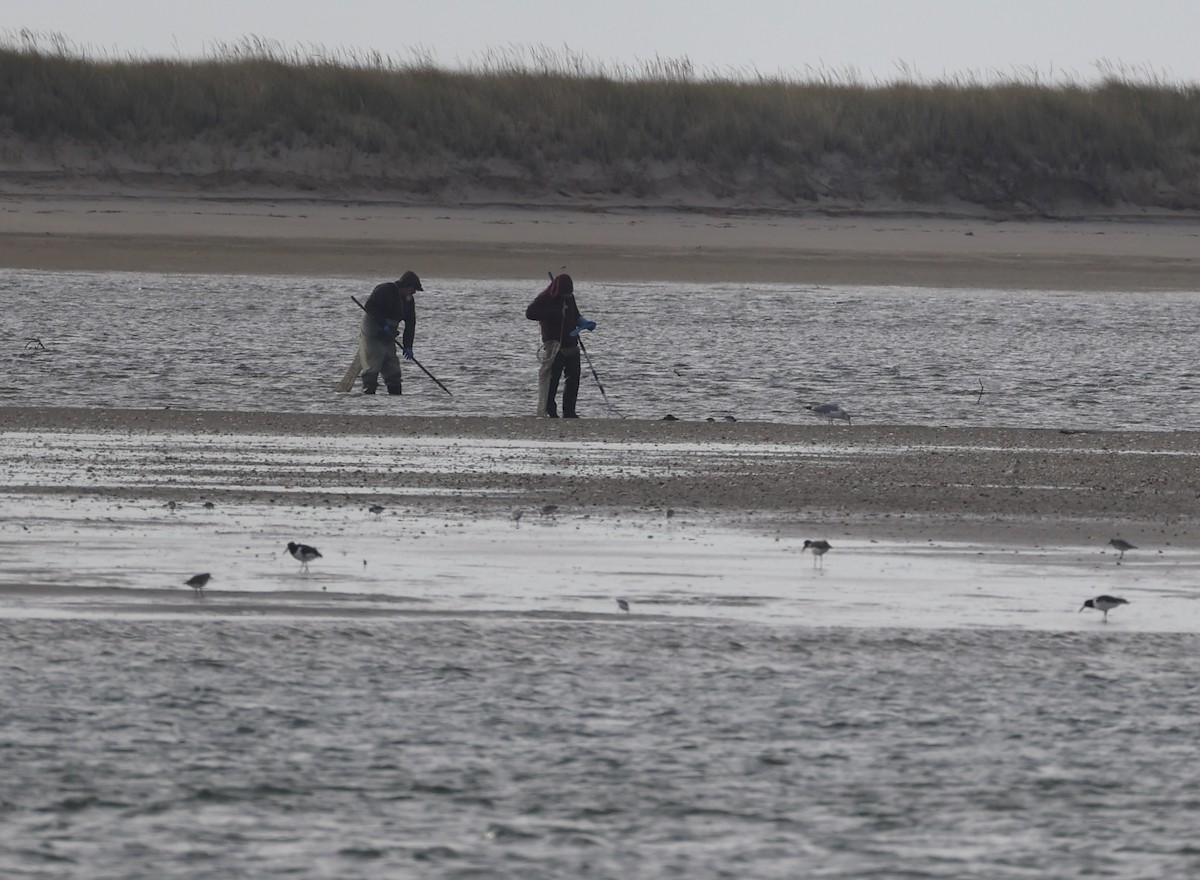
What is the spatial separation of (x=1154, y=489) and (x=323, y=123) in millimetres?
27588

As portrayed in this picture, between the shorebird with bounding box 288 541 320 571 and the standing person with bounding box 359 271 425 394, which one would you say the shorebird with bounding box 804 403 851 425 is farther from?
the shorebird with bounding box 288 541 320 571

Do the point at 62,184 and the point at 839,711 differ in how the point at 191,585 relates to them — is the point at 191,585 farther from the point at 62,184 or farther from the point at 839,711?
the point at 62,184

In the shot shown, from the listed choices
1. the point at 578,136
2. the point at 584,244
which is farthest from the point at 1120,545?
the point at 578,136

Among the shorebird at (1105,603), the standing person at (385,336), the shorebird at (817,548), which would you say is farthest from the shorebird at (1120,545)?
the standing person at (385,336)

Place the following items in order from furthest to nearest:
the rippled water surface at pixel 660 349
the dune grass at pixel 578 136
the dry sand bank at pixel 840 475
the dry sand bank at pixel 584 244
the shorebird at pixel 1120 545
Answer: the dune grass at pixel 578 136 → the dry sand bank at pixel 584 244 → the rippled water surface at pixel 660 349 → the dry sand bank at pixel 840 475 → the shorebird at pixel 1120 545

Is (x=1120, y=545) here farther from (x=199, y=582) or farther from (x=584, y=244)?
(x=584, y=244)

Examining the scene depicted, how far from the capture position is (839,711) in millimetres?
7309

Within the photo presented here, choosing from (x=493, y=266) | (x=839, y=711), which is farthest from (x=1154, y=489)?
(x=493, y=266)

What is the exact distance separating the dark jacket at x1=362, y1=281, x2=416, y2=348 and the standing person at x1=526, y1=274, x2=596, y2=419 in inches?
61.4

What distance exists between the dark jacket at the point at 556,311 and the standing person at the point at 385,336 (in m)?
1.49

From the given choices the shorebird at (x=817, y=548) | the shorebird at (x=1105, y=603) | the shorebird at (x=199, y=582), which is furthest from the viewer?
the shorebird at (x=817, y=548)

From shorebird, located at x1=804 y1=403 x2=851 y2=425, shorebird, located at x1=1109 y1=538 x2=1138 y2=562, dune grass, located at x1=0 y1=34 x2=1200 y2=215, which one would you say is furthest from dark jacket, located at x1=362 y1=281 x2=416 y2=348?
dune grass, located at x1=0 y1=34 x2=1200 y2=215

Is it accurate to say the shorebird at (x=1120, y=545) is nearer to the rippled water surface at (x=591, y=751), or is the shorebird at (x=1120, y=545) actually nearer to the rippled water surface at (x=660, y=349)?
the rippled water surface at (x=591, y=751)

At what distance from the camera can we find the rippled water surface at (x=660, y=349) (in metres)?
17.0
